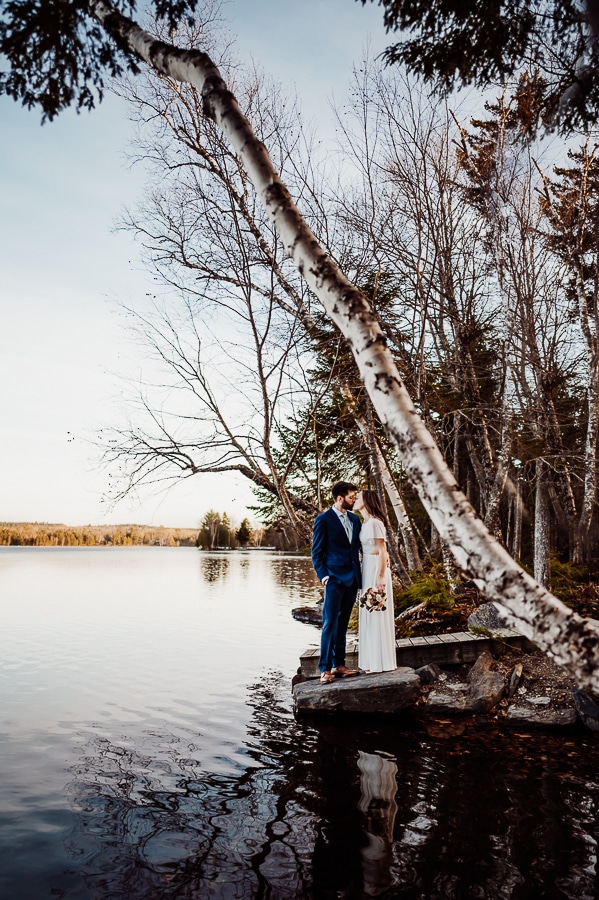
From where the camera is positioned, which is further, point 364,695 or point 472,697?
point 472,697

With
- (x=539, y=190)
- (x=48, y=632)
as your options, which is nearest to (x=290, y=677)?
(x=48, y=632)

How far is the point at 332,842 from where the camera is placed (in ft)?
14.7

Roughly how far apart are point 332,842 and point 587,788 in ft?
8.30

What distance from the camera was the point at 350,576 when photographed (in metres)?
8.42

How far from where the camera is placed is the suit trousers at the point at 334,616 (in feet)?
27.5

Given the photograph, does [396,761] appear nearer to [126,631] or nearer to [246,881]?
[246,881]

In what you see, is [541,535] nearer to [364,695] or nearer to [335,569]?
[335,569]

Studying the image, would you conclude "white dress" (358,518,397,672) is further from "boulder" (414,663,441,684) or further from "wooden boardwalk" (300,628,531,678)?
"wooden boardwalk" (300,628,531,678)

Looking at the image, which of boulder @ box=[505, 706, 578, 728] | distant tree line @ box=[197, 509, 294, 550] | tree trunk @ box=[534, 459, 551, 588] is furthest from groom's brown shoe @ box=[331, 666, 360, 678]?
distant tree line @ box=[197, 509, 294, 550]

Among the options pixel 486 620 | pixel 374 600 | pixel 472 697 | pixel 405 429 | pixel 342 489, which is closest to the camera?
pixel 405 429

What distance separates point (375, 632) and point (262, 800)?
337 centimetres

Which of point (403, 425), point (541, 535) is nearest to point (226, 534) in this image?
point (541, 535)

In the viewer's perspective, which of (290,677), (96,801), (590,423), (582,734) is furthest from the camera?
(590,423)

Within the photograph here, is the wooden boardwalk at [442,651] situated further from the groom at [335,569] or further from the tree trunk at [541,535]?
the tree trunk at [541,535]
